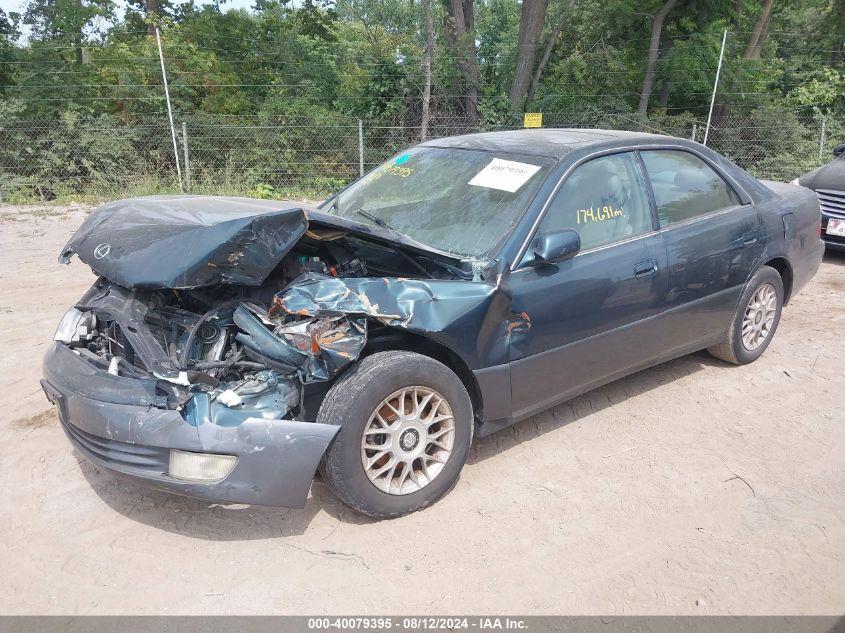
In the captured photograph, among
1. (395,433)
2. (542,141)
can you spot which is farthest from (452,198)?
(395,433)

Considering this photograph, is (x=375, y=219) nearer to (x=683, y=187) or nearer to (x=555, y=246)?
(x=555, y=246)

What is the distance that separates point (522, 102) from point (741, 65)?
4805 mm

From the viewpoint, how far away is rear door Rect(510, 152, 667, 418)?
3.44 meters

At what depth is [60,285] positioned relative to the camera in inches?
265

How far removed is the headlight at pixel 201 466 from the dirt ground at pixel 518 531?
42 centimetres

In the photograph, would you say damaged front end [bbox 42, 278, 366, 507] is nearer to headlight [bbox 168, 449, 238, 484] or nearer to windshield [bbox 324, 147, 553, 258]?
headlight [bbox 168, 449, 238, 484]

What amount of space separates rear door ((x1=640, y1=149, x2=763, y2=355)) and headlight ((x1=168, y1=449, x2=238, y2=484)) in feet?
8.76

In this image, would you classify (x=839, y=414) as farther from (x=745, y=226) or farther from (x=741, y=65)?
(x=741, y=65)

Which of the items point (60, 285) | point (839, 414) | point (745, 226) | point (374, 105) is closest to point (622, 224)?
point (745, 226)

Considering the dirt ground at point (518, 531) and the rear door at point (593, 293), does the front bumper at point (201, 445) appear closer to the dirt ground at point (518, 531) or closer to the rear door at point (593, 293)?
the dirt ground at point (518, 531)

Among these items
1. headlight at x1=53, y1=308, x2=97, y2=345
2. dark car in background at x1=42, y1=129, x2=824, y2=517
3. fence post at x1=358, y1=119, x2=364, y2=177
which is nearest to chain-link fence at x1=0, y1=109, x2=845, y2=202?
fence post at x1=358, y1=119, x2=364, y2=177

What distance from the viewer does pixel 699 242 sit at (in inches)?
164

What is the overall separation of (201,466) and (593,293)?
2.17 m

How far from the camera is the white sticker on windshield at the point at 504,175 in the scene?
3.70m
